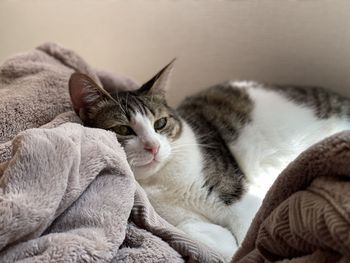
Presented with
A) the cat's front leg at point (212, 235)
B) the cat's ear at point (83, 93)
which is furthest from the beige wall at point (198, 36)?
the cat's front leg at point (212, 235)

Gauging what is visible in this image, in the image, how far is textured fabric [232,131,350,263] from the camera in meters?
0.57

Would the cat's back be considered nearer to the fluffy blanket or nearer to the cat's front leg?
the cat's front leg

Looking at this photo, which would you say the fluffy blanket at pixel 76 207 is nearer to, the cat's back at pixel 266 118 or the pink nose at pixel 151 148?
the pink nose at pixel 151 148

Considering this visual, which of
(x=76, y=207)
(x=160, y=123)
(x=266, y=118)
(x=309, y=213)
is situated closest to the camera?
(x=309, y=213)

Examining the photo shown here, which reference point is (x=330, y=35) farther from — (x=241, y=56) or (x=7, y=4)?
(x=7, y=4)

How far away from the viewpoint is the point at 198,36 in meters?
1.47

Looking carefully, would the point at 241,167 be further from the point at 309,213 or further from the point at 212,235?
the point at 309,213

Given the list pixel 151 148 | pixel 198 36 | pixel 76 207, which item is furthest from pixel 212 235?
pixel 198 36

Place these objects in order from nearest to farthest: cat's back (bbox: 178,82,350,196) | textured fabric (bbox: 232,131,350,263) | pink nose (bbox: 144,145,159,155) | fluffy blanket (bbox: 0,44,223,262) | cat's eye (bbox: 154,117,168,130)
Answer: textured fabric (bbox: 232,131,350,263) → fluffy blanket (bbox: 0,44,223,262) → pink nose (bbox: 144,145,159,155) → cat's eye (bbox: 154,117,168,130) → cat's back (bbox: 178,82,350,196)

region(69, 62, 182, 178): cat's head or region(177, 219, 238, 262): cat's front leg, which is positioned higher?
region(69, 62, 182, 178): cat's head

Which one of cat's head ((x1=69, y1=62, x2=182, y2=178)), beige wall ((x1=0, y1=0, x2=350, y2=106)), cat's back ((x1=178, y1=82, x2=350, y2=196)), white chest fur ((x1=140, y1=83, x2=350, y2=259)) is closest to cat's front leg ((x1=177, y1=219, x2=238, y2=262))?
white chest fur ((x1=140, y1=83, x2=350, y2=259))

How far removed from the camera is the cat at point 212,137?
106 cm

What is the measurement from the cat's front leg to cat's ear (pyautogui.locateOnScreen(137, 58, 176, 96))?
36cm

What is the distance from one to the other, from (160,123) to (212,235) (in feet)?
1.03
